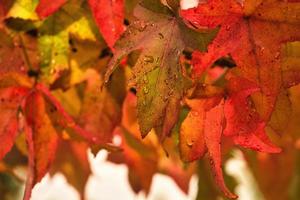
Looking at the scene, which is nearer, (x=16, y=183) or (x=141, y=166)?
(x=141, y=166)

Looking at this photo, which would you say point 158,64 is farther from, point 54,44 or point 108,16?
point 54,44

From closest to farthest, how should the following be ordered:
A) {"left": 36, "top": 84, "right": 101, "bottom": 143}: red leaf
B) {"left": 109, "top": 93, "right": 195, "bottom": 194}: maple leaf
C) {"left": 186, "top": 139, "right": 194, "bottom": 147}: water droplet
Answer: {"left": 186, "top": 139, "right": 194, "bottom": 147}: water droplet → {"left": 36, "top": 84, "right": 101, "bottom": 143}: red leaf → {"left": 109, "top": 93, "right": 195, "bottom": 194}: maple leaf

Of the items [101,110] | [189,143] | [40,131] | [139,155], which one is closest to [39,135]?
[40,131]

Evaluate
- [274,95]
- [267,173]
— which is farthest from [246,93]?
[267,173]

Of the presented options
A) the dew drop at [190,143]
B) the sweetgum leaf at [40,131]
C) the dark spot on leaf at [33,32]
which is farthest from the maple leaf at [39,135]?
the dew drop at [190,143]

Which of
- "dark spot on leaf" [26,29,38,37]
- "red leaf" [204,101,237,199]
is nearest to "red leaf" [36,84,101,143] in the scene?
"dark spot on leaf" [26,29,38,37]

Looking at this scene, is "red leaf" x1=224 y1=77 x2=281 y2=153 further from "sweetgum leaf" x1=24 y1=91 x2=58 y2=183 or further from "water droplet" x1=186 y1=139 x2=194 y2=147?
"sweetgum leaf" x1=24 y1=91 x2=58 y2=183

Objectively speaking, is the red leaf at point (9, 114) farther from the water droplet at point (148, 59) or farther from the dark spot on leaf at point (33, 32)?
the water droplet at point (148, 59)

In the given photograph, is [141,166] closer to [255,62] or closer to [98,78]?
[98,78]
